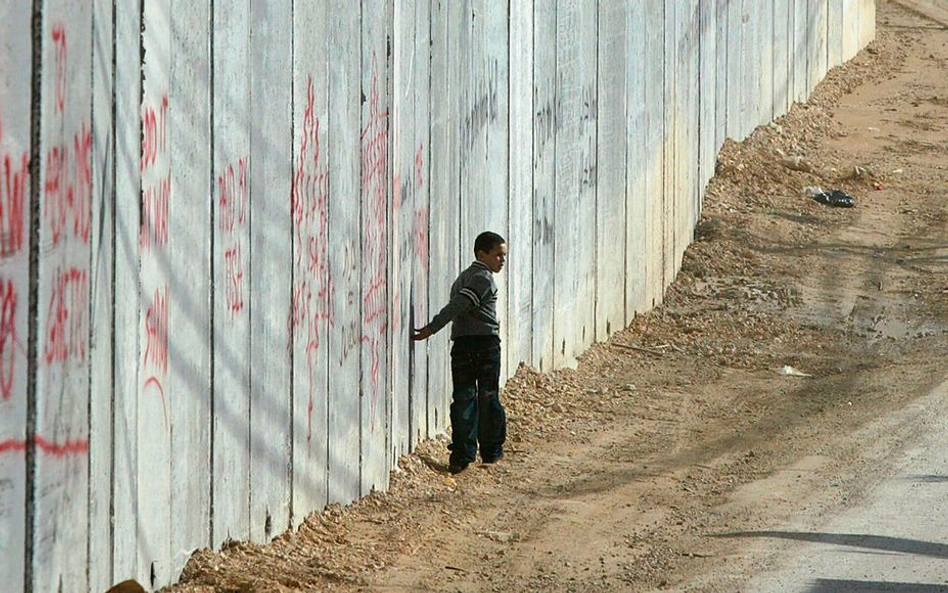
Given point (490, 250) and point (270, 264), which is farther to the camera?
point (490, 250)

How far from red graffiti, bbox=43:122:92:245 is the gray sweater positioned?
395 cm

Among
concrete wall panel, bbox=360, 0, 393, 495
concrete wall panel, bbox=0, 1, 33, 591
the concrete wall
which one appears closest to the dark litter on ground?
the concrete wall

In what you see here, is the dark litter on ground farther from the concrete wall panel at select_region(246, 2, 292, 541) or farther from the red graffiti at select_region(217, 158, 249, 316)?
the red graffiti at select_region(217, 158, 249, 316)

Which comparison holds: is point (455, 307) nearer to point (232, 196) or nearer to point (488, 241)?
point (488, 241)

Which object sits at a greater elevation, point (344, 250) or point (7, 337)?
point (344, 250)

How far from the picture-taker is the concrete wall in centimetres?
484

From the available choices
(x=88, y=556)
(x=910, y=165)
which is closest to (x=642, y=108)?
(x=910, y=165)

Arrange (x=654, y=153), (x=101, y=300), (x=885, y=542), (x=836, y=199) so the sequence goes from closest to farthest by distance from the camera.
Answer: (x=101, y=300) < (x=885, y=542) < (x=654, y=153) < (x=836, y=199)

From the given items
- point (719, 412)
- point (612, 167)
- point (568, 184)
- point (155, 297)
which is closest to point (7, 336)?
point (155, 297)

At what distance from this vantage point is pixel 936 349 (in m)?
12.9

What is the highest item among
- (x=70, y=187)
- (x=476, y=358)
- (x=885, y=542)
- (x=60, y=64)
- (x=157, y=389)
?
(x=60, y=64)

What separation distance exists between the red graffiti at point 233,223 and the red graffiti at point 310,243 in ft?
2.00

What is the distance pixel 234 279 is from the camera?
254 inches

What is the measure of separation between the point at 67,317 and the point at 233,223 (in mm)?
1531
